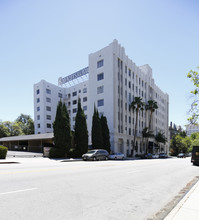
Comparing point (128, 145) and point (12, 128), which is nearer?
point (128, 145)

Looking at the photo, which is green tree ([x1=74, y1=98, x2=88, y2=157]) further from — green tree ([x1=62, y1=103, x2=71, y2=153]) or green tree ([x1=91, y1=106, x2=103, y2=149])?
green tree ([x1=91, y1=106, x2=103, y2=149])

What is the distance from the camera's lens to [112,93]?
43.2 meters

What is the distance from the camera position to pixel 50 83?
63.3 metres

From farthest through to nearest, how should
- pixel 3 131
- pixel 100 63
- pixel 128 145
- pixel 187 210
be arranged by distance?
pixel 3 131 < pixel 128 145 < pixel 100 63 < pixel 187 210

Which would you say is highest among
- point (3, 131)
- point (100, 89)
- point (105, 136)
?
point (100, 89)


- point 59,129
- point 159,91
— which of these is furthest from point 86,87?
point 59,129

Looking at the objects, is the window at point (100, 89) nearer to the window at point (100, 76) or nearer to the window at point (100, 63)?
the window at point (100, 76)

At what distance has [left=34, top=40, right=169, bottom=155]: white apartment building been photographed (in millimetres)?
43906

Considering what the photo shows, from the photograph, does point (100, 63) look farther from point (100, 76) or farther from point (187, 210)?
point (187, 210)

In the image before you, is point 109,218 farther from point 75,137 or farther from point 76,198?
point 75,137

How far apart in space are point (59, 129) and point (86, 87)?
3418 cm

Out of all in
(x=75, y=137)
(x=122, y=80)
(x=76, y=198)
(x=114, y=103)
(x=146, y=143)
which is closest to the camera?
(x=76, y=198)

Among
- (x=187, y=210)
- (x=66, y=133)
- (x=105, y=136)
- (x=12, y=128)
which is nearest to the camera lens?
(x=187, y=210)

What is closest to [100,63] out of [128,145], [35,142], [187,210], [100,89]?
[100,89]
